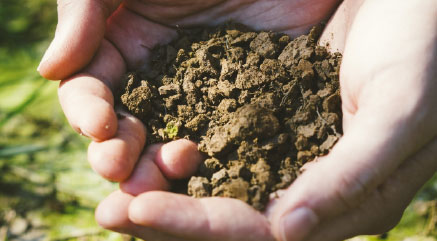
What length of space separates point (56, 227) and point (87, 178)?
1.20 feet

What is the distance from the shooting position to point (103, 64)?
198 cm

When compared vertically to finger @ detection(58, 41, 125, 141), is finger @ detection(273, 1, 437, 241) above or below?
above

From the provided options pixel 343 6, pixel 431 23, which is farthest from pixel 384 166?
pixel 343 6

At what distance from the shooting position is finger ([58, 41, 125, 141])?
5.13 feet

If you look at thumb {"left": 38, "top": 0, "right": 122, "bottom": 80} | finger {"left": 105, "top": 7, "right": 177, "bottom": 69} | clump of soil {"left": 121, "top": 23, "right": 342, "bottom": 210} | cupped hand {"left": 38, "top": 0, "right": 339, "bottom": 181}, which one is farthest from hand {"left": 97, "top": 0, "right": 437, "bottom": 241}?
finger {"left": 105, "top": 7, "right": 177, "bottom": 69}

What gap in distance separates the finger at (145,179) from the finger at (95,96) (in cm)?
16

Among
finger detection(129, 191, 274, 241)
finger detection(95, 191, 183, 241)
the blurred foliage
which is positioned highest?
finger detection(129, 191, 274, 241)

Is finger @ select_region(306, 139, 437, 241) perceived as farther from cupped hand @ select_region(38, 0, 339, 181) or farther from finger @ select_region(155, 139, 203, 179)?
cupped hand @ select_region(38, 0, 339, 181)

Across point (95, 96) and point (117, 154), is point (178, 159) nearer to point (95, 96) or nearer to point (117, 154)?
point (117, 154)

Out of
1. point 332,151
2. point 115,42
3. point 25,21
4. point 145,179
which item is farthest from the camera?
point 25,21

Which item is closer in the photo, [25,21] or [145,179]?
[145,179]

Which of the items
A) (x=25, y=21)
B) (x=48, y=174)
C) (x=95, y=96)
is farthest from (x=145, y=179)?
(x=25, y=21)

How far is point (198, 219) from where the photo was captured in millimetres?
1342

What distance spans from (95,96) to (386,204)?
1.18 meters
